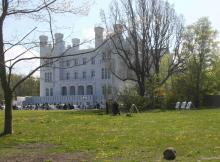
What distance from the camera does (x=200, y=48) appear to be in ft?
230

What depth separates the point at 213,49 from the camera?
71312mm

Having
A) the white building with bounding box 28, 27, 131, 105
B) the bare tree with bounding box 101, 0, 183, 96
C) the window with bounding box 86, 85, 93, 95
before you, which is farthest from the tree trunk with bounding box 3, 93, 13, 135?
the window with bounding box 86, 85, 93, 95

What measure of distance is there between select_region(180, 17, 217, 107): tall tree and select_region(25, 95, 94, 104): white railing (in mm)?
51427

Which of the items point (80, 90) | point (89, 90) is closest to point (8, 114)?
point (89, 90)

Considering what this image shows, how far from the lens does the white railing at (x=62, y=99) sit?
12031 cm

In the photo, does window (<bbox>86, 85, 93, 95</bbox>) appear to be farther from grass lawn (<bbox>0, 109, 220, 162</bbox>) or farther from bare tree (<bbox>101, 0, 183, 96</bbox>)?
grass lawn (<bbox>0, 109, 220, 162</bbox>)

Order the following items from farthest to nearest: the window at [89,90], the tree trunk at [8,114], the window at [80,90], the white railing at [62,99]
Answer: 1. the window at [80,90]
2. the window at [89,90]
3. the white railing at [62,99]
4. the tree trunk at [8,114]

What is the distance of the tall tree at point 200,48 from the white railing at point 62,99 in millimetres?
51427

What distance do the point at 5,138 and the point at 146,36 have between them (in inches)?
1874

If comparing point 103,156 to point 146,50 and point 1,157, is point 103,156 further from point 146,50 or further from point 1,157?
point 146,50

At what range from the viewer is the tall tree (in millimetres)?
68562

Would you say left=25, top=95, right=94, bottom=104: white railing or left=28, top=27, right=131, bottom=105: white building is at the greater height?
left=28, top=27, right=131, bottom=105: white building

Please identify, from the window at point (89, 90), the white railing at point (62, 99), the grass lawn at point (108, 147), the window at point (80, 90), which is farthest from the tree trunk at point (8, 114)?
the window at point (80, 90)

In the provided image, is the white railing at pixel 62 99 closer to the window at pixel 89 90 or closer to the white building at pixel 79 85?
the white building at pixel 79 85
